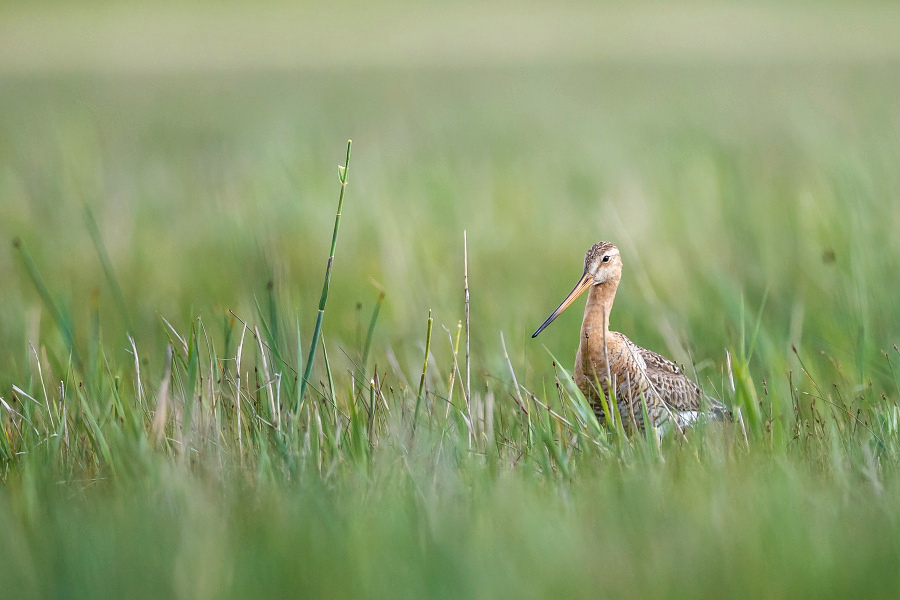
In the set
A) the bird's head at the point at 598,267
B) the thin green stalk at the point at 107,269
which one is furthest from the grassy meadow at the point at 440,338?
the bird's head at the point at 598,267

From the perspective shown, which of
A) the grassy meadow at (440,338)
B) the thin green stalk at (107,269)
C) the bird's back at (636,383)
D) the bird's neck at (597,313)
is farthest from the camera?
the bird's neck at (597,313)

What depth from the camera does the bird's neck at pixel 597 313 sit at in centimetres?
370

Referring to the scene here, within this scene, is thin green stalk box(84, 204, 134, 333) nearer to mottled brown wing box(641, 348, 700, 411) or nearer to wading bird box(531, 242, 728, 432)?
wading bird box(531, 242, 728, 432)

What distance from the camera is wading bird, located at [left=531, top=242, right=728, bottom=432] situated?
3.52m

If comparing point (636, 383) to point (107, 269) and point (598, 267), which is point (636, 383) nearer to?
point (598, 267)

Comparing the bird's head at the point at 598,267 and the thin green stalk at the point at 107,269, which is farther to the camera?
the bird's head at the point at 598,267

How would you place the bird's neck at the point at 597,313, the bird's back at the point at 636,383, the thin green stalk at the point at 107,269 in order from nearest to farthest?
the thin green stalk at the point at 107,269, the bird's back at the point at 636,383, the bird's neck at the point at 597,313

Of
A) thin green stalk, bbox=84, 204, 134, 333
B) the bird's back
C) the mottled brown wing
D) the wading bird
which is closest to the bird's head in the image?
the wading bird

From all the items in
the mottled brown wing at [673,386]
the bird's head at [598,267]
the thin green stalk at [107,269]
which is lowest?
the mottled brown wing at [673,386]

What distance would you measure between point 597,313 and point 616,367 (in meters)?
0.23

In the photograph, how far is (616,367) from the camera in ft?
12.1

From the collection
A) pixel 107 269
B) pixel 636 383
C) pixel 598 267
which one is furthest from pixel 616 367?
pixel 107 269

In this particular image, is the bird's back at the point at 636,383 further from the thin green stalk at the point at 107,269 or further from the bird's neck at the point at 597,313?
the thin green stalk at the point at 107,269

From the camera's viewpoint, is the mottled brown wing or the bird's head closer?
the mottled brown wing
